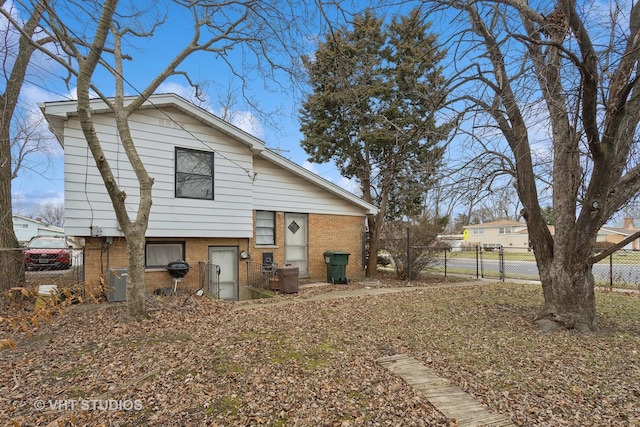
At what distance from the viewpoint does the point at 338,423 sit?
3182 millimetres

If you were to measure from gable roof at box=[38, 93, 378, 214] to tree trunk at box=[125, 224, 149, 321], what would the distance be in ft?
12.0

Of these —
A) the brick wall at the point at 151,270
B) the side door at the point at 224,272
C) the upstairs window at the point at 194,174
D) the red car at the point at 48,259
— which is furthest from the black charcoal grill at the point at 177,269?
the red car at the point at 48,259

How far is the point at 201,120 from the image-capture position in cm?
959

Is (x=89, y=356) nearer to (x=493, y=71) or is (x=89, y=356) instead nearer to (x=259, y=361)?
(x=259, y=361)

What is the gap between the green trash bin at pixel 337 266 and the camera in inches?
460

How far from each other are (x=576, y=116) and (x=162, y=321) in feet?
24.2

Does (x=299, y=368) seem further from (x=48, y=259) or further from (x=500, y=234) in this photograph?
(x=500, y=234)

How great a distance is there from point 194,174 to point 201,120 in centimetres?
149

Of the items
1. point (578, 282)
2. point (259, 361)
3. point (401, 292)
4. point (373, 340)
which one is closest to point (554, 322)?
point (578, 282)

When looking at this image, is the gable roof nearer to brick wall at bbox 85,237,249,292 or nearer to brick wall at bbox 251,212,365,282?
brick wall at bbox 251,212,365,282

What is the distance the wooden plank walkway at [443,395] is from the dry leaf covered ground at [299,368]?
130mm

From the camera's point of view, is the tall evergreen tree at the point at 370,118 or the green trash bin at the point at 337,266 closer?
the green trash bin at the point at 337,266

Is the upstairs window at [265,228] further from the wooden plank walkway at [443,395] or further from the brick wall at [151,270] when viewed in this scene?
the wooden plank walkway at [443,395]

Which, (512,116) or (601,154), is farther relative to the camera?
(512,116)
